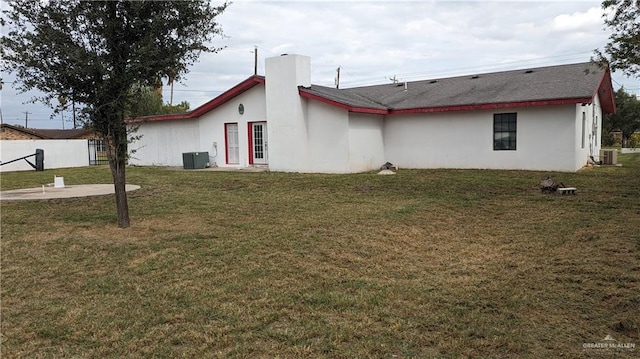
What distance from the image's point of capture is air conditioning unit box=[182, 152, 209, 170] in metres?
19.9

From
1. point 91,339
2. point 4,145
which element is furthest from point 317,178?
point 4,145

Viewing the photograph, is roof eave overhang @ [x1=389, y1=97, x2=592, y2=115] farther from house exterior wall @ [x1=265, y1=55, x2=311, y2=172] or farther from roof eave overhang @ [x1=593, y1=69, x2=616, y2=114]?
house exterior wall @ [x1=265, y1=55, x2=311, y2=172]

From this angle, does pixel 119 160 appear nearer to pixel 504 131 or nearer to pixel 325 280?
pixel 325 280

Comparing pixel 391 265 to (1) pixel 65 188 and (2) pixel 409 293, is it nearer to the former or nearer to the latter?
(2) pixel 409 293

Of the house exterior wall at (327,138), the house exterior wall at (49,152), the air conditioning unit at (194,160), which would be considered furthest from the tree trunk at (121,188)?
the house exterior wall at (49,152)

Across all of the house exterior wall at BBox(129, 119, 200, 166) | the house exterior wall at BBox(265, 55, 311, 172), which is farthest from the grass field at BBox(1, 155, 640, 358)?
the house exterior wall at BBox(129, 119, 200, 166)

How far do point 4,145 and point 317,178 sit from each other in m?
17.1

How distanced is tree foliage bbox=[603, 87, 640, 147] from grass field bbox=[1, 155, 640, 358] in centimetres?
3054

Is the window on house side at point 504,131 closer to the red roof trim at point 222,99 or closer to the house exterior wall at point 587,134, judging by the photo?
the house exterior wall at point 587,134

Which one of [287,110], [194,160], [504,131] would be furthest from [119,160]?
[504,131]

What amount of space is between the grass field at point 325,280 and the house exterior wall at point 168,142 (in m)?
12.0

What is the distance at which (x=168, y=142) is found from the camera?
22297 mm

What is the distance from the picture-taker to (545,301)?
13.8 ft

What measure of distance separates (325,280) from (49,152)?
904 inches
